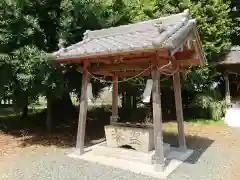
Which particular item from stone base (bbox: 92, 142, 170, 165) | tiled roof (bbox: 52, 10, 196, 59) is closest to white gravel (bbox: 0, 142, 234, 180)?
stone base (bbox: 92, 142, 170, 165)

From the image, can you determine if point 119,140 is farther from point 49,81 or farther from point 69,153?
point 49,81

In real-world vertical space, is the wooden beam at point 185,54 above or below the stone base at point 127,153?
above

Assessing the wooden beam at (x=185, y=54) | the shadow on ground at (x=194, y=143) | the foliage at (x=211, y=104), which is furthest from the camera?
the foliage at (x=211, y=104)

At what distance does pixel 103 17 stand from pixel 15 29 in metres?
3.26

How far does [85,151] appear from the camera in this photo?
752 cm

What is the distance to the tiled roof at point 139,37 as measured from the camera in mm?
5512

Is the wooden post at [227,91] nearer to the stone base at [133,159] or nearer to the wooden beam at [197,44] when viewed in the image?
the stone base at [133,159]

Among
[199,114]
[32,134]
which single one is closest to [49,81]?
[32,134]

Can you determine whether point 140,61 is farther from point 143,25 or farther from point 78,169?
point 78,169

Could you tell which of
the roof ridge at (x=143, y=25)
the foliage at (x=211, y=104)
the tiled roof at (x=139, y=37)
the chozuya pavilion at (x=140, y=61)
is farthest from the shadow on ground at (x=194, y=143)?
the foliage at (x=211, y=104)

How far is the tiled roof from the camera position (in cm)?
551

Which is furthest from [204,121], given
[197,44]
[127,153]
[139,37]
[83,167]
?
[83,167]

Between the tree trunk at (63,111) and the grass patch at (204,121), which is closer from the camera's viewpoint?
the tree trunk at (63,111)

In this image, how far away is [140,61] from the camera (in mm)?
6629
